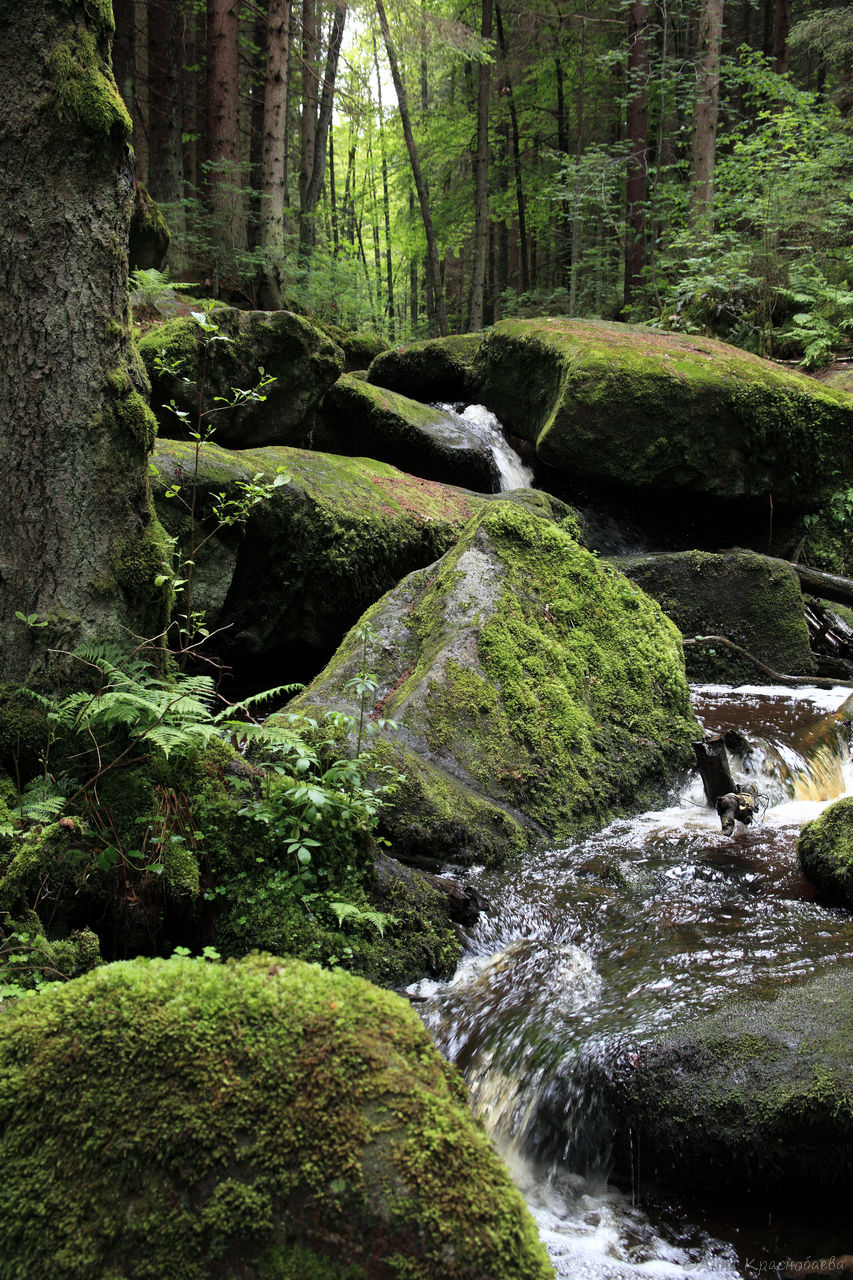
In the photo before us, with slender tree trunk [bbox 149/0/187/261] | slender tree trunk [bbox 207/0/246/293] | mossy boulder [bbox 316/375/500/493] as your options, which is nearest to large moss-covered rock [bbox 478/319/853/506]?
mossy boulder [bbox 316/375/500/493]

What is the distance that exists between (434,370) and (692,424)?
206 inches

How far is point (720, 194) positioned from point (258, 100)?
11292mm

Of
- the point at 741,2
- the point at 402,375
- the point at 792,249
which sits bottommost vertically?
the point at 402,375

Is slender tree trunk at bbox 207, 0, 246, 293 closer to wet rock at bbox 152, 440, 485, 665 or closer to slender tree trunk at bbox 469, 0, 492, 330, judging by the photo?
slender tree trunk at bbox 469, 0, 492, 330

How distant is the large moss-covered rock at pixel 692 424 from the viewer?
32.3 ft

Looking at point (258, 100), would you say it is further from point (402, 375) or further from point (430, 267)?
point (402, 375)

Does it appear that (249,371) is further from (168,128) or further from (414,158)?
(414,158)

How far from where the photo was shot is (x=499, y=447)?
11789 mm

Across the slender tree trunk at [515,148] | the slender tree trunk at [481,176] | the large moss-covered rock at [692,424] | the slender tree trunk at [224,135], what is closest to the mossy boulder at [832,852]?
the large moss-covered rock at [692,424]

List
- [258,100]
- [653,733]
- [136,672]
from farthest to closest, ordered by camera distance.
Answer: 1. [258,100]
2. [653,733]
3. [136,672]

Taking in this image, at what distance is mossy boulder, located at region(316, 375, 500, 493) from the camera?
404 inches

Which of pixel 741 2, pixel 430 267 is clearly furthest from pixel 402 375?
pixel 741 2

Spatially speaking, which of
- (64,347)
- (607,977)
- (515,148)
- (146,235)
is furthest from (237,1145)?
(515,148)

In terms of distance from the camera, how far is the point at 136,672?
3.23 meters
